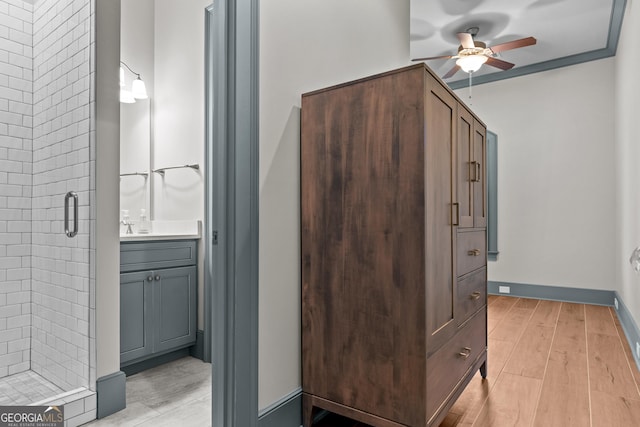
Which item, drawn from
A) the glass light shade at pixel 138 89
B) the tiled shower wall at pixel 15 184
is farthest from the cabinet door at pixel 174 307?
the glass light shade at pixel 138 89

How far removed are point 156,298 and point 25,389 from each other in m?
0.81

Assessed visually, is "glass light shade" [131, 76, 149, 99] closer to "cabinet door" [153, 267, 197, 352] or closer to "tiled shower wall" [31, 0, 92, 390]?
"tiled shower wall" [31, 0, 92, 390]

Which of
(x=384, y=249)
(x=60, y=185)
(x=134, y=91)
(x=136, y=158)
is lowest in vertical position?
(x=384, y=249)

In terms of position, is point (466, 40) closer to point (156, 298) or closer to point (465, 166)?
point (465, 166)

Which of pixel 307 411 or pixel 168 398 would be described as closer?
pixel 307 411

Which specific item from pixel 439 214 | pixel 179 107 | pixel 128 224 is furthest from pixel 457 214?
pixel 128 224

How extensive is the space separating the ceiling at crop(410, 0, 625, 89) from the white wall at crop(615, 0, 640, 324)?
221 mm

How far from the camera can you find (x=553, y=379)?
226 centimetres

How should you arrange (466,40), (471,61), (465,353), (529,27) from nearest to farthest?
1. (465,353)
2. (466,40)
3. (471,61)
4. (529,27)

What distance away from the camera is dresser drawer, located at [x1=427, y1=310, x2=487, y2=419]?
144cm

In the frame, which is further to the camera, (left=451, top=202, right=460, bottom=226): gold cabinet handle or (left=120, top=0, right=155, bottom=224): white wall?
(left=120, top=0, right=155, bottom=224): white wall

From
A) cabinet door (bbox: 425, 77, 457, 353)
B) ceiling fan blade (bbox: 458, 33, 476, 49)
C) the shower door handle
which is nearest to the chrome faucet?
the shower door handle

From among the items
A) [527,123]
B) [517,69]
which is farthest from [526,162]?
[517,69]

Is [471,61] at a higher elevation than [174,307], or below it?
higher
